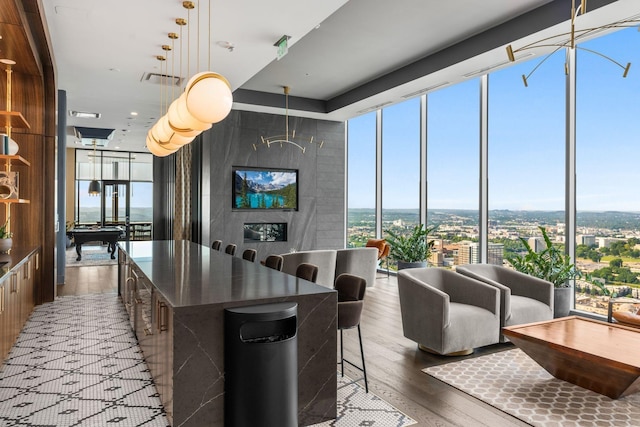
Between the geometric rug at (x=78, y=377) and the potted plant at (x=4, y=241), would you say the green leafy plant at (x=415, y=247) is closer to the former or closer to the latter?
the geometric rug at (x=78, y=377)

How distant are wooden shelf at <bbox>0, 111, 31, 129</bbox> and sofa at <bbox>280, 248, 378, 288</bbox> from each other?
3389 mm

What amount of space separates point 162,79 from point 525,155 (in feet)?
17.0

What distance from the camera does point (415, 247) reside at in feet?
25.8

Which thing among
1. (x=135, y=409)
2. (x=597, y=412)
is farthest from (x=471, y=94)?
(x=135, y=409)

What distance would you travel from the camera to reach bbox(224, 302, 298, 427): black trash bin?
2.38 m

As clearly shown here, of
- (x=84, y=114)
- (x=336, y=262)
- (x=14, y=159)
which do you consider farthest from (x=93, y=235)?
(x=336, y=262)

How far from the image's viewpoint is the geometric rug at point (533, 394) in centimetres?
284

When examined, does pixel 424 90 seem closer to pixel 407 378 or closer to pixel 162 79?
pixel 162 79

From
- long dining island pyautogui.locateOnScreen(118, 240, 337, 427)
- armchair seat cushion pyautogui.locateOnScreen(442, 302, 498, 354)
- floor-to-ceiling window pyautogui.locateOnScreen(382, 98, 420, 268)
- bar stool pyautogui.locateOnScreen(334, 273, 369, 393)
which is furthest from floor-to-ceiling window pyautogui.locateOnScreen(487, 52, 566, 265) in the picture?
long dining island pyautogui.locateOnScreen(118, 240, 337, 427)

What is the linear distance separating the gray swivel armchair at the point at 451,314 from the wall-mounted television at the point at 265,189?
203 inches

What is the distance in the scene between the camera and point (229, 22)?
14.8 feet

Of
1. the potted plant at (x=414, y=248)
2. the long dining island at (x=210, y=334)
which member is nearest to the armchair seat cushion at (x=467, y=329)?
the long dining island at (x=210, y=334)

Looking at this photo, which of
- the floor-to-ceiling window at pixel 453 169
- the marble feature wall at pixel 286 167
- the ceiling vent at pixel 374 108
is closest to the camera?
the floor-to-ceiling window at pixel 453 169

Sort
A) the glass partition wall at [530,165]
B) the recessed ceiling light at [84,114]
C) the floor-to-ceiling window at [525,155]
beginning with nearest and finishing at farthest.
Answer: the glass partition wall at [530,165], the floor-to-ceiling window at [525,155], the recessed ceiling light at [84,114]
